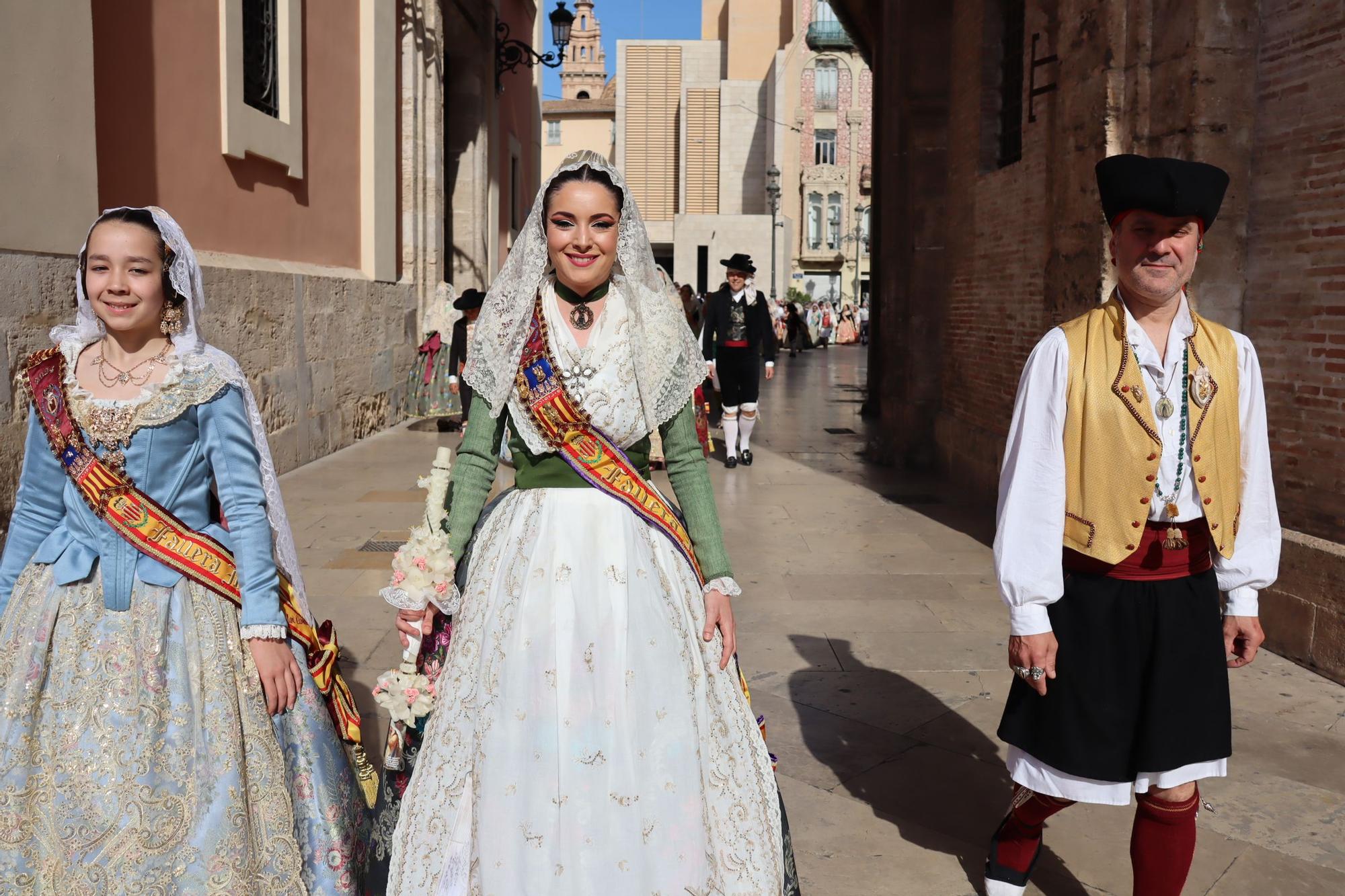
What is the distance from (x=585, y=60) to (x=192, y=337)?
336 feet

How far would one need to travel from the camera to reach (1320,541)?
523 cm

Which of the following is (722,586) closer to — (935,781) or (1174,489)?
(1174,489)

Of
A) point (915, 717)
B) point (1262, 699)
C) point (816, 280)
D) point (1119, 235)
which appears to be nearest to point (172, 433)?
point (1119, 235)

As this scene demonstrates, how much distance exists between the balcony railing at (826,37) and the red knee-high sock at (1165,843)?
50.6m

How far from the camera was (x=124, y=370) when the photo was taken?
9.11 ft

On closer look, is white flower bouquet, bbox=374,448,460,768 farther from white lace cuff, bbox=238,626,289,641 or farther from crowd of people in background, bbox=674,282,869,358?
crowd of people in background, bbox=674,282,869,358

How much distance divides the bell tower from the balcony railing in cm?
4752

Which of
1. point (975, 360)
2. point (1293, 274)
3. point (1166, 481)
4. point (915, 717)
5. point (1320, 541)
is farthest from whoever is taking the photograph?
point (975, 360)

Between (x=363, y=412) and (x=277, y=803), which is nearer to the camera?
(x=277, y=803)

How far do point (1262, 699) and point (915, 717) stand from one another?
1.57m

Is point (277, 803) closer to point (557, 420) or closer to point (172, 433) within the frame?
point (172, 433)

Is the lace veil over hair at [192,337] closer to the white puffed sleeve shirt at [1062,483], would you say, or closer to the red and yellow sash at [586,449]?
the red and yellow sash at [586,449]

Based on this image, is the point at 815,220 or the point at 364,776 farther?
the point at 815,220

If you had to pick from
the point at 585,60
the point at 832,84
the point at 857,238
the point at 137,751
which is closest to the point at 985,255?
the point at 137,751
